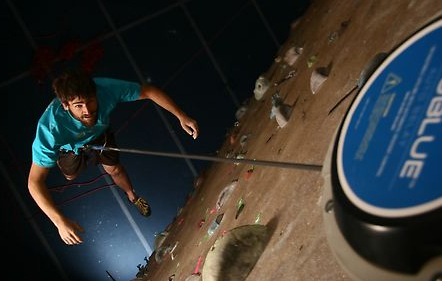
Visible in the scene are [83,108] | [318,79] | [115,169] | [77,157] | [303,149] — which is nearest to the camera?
[303,149]

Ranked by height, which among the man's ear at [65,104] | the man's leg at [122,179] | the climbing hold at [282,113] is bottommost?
the man's leg at [122,179]

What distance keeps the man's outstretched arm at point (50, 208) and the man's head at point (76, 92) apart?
0.37m

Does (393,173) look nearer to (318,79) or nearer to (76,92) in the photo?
(318,79)

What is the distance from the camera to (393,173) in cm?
65

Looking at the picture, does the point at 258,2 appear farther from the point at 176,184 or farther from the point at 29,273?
the point at 29,273

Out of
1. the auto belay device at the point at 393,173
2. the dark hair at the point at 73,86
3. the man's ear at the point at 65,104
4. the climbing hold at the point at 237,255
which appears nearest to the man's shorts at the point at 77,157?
the man's ear at the point at 65,104

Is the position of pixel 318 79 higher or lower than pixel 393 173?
lower

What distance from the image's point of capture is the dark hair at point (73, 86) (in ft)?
7.29

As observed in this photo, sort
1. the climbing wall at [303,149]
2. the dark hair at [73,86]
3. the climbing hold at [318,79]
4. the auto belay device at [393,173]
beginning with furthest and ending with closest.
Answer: the dark hair at [73,86] → the climbing hold at [318,79] → the climbing wall at [303,149] → the auto belay device at [393,173]

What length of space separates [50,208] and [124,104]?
8.79 ft

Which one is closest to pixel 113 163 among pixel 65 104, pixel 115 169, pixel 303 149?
pixel 115 169

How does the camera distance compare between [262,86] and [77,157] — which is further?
[262,86]

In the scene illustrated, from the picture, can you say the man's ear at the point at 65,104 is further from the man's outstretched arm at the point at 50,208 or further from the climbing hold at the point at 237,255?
the climbing hold at the point at 237,255

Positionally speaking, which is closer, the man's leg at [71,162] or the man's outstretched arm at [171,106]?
the man's outstretched arm at [171,106]
